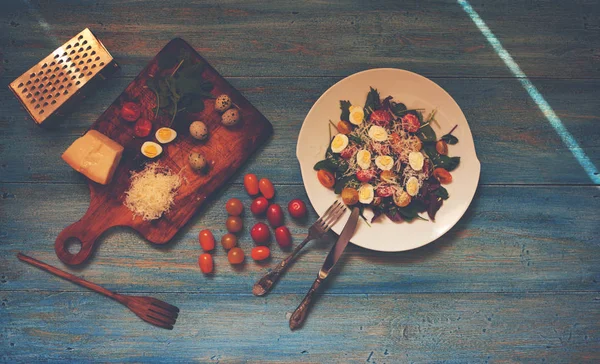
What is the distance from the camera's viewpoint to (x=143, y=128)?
5.37 ft

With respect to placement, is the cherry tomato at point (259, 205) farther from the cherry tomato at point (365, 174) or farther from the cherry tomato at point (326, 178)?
the cherry tomato at point (365, 174)

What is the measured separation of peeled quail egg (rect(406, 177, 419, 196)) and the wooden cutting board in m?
0.54

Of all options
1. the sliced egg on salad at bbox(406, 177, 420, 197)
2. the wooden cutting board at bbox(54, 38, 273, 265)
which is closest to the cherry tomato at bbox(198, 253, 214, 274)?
the wooden cutting board at bbox(54, 38, 273, 265)

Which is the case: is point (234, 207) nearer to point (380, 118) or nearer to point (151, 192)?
point (151, 192)

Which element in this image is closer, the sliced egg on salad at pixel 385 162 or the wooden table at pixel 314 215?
the sliced egg on salad at pixel 385 162

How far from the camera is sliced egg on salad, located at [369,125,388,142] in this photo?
1.56m

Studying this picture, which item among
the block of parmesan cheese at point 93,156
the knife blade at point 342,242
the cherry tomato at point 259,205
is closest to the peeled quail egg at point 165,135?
the block of parmesan cheese at point 93,156

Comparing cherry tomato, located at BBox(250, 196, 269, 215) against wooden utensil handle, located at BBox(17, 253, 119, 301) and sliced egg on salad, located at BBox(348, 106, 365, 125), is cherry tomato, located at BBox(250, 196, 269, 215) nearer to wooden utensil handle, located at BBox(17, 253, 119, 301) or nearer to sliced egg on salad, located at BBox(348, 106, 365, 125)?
sliced egg on salad, located at BBox(348, 106, 365, 125)

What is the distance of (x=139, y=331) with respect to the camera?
167cm

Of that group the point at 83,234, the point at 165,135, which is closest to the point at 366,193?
the point at 165,135

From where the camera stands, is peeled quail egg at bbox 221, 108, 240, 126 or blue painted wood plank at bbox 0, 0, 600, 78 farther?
blue painted wood plank at bbox 0, 0, 600, 78

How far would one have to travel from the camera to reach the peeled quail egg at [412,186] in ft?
5.11

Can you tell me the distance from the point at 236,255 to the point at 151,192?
1.22 ft

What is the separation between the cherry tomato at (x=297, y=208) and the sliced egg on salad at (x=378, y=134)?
0.35 m
